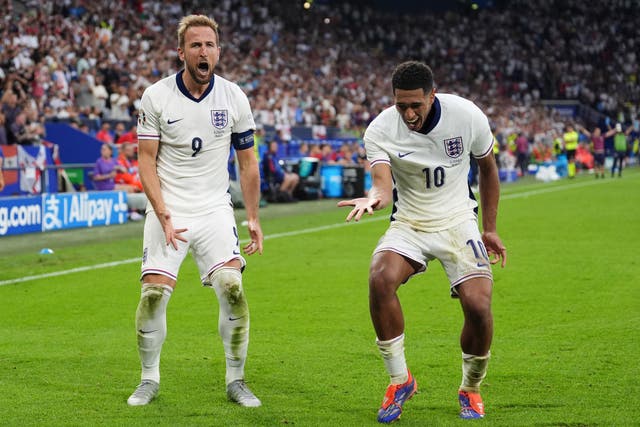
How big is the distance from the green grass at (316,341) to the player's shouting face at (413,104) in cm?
169

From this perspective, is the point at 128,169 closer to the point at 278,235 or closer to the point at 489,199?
the point at 278,235

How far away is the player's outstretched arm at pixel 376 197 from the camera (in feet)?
18.0

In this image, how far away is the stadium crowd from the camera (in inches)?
960

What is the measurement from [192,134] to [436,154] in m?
1.46

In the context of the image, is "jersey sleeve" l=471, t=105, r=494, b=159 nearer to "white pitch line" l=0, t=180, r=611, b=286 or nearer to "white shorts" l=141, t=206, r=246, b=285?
"white shorts" l=141, t=206, r=246, b=285

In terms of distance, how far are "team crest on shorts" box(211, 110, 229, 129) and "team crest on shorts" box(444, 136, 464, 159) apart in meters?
1.35

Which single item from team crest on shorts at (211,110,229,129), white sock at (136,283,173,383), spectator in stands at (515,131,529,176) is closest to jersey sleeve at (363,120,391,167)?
team crest on shorts at (211,110,229,129)

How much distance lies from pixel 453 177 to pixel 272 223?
13.2m

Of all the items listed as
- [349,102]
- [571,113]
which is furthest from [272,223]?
[571,113]

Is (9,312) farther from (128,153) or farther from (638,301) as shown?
(128,153)

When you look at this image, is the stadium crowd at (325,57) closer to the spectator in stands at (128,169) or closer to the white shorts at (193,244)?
the spectator in stands at (128,169)

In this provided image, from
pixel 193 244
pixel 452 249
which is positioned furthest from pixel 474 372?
pixel 193 244

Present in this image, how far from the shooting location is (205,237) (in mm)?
6207

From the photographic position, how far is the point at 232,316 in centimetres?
623
